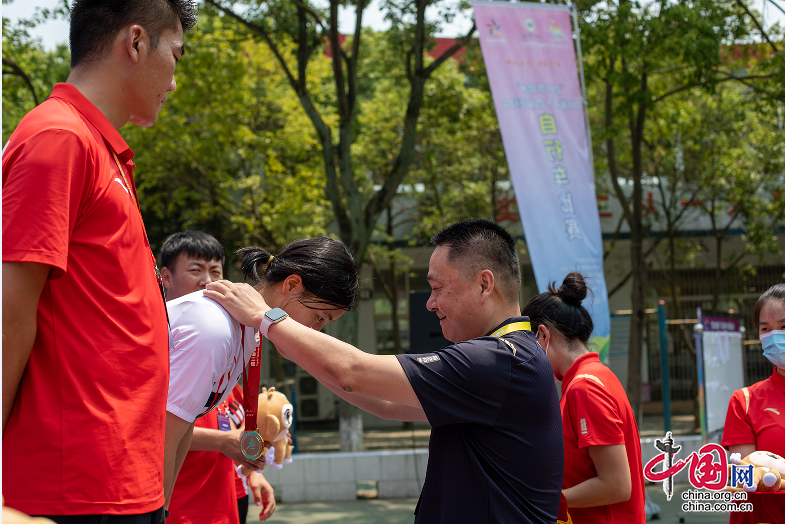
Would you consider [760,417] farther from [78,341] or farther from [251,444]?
[78,341]

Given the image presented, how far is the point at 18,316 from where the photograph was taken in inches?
48.1

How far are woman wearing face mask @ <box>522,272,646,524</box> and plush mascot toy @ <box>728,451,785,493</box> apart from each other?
50 centimetres

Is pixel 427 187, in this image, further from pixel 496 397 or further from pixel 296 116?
pixel 496 397

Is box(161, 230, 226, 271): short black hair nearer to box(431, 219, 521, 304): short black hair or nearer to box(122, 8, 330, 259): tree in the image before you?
box(431, 219, 521, 304): short black hair

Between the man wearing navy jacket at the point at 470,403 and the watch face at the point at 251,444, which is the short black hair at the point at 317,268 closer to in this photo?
the man wearing navy jacket at the point at 470,403

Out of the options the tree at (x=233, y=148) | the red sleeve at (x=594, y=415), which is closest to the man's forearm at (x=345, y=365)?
the red sleeve at (x=594, y=415)

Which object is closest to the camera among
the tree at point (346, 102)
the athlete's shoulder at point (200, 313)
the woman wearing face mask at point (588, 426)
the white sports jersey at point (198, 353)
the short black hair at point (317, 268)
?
the white sports jersey at point (198, 353)

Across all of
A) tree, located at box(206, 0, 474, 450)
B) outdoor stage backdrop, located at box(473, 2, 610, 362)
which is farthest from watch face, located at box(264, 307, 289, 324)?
tree, located at box(206, 0, 474, 450)

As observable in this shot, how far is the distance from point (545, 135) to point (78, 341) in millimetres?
5949

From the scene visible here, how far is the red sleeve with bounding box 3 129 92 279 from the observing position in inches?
47.9

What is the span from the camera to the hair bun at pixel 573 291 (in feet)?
10.3

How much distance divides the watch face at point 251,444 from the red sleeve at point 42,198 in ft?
4.19

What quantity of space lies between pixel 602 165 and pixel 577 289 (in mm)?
9877

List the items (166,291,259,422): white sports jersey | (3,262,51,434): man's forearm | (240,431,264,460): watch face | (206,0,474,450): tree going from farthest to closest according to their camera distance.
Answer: (206,0,474,450): tree, (240,431,264,460): watch face, (166,291,259,422): white sports jersey, (3,262,51,434): man's forearm
